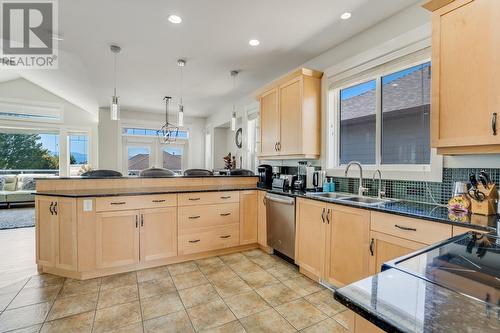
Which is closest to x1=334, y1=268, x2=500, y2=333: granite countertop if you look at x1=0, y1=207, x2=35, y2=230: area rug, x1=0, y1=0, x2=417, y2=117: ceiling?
x1=0, y1=0, x2=417, y2=117: ceiling

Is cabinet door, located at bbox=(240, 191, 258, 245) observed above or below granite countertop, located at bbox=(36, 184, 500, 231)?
below

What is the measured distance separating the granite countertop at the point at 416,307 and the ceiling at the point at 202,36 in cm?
237

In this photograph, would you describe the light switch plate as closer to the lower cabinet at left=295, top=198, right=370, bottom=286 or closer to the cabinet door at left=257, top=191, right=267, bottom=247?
the cabinet door at left=257, top=191, right=267, bottom=247

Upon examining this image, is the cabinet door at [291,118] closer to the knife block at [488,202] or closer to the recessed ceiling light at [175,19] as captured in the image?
the recessed ceiling light at [175,19]

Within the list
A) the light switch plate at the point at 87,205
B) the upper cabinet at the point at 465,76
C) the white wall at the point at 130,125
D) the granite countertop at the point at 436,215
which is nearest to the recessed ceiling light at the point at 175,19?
the light switch plate at the point at 87,205

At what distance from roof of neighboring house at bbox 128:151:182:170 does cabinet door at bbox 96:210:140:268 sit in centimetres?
480

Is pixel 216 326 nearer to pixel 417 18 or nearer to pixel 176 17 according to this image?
pixel 176 17

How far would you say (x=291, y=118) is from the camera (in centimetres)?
Answer: 321

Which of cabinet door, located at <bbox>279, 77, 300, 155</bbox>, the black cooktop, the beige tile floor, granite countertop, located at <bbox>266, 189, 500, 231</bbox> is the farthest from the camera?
cabinet door, located at <bbox>279, 77, 300, 155</bbox>

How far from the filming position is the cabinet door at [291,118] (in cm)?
309

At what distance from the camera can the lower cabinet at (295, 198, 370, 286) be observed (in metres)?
2.03

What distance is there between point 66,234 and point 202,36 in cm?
265

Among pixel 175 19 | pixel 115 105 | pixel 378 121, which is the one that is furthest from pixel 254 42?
pixel 115 105

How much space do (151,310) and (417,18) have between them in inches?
136
